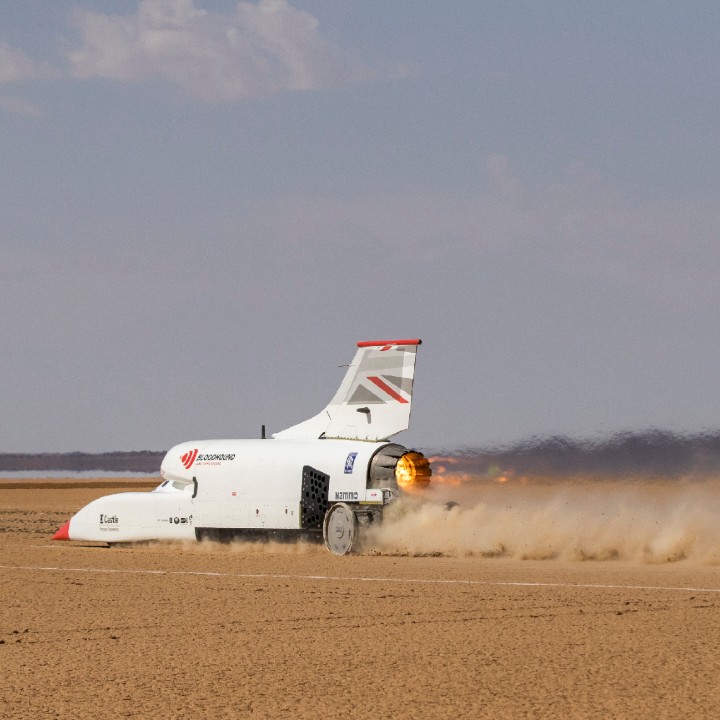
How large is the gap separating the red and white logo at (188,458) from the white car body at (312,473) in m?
0.04

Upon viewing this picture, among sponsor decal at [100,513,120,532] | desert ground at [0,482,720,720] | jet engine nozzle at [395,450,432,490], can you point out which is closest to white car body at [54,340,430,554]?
jet engine nozzle at [395,450,432,490]

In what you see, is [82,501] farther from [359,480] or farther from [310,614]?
[310,614]

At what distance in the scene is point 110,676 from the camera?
1334 centimetres

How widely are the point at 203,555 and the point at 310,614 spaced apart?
13802 mm

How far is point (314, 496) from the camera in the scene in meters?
31.1

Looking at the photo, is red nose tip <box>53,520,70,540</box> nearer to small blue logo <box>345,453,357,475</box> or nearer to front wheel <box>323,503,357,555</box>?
front wheel <box>323,503,357,555</box>

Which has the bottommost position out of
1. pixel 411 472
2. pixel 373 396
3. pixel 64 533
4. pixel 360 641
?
pixel 360 641

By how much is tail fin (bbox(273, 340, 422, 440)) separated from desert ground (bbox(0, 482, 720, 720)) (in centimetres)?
456

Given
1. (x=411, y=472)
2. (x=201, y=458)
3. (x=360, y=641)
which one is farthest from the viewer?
(x=201, y=458)

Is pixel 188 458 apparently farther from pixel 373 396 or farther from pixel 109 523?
pixel 373 396

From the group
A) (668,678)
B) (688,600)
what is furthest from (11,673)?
(688,600)

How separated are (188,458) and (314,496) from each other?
463cm

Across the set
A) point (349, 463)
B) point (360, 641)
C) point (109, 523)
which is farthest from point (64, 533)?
point (360, 641)

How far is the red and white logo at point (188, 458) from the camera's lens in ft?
111
